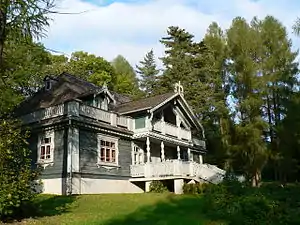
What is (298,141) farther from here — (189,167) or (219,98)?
(189,167)

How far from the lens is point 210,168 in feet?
92.1

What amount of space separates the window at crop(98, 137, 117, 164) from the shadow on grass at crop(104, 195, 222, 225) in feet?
27.6

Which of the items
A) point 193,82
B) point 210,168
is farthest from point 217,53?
point 210,168

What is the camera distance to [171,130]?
30.8 meters

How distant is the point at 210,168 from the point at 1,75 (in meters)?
18.0

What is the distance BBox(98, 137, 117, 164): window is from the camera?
82.7 ft

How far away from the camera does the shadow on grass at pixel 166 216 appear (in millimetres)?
12133

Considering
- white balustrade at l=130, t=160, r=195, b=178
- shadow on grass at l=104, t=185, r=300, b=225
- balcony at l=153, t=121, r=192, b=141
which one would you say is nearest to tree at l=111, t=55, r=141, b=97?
balcony at l=153, t=121, r=192, b=141

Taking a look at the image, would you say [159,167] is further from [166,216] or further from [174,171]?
[166,216]

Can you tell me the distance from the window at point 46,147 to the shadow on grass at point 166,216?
9.45m

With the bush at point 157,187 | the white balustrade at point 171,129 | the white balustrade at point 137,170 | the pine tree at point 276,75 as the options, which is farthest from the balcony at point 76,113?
the pine tree at point 276,75

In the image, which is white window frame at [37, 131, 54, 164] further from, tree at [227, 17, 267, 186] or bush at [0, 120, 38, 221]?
tree at [227, 17, 267, 186]

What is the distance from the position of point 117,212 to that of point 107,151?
11496 mm

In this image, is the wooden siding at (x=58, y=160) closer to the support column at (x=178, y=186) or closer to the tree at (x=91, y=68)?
the support column at (x=178, y=186)
